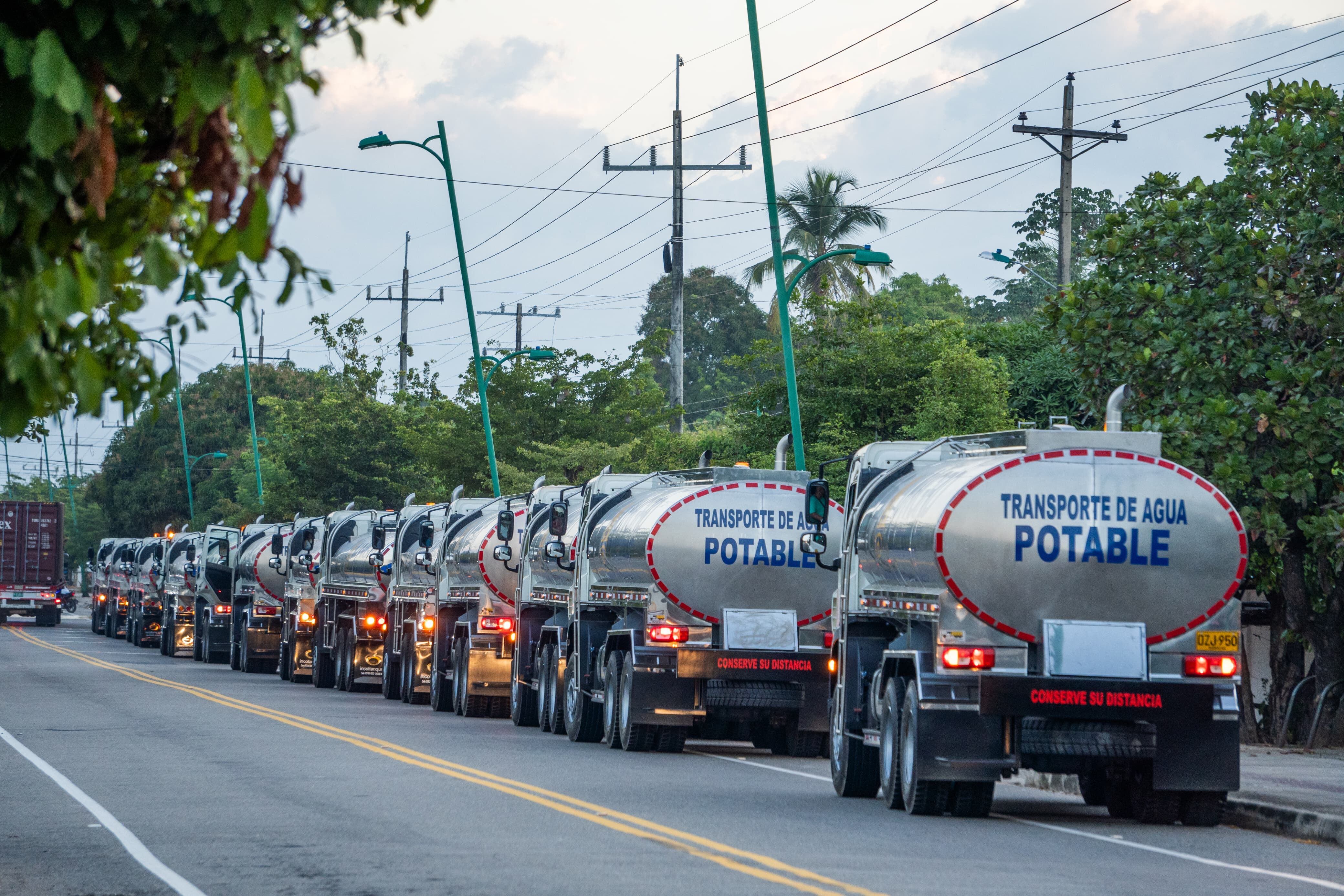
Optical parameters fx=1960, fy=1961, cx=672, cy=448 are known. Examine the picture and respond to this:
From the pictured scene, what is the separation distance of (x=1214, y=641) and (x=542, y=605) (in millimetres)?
12838

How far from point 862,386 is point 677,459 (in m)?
9.84

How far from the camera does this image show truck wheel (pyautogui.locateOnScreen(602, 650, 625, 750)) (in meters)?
21.6

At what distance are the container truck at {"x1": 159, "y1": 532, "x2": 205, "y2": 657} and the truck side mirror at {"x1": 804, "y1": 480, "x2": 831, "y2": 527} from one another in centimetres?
3440

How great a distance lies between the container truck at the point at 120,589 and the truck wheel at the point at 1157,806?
1968 inches

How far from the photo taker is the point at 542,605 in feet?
84.9

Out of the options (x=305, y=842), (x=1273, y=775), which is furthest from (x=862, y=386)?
(x=305, y=842)

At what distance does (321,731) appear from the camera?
23406 mm

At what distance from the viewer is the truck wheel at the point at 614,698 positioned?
2162 centimetres

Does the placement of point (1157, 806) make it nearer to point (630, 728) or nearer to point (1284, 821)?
point (1284, 821)

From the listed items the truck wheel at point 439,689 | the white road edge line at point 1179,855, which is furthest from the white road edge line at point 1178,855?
the truck wheel at point 439,689

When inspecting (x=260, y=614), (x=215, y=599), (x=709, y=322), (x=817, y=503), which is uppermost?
(x=709, y=322)

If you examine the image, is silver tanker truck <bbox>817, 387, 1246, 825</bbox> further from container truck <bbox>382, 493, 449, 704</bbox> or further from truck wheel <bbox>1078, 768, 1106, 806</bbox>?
container truck <bbox>382, 493, 449, 704</bbox>

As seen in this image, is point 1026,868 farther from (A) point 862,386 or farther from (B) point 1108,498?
(A) point 862,386

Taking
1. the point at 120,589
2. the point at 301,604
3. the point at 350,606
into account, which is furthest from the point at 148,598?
the point at 350,606
